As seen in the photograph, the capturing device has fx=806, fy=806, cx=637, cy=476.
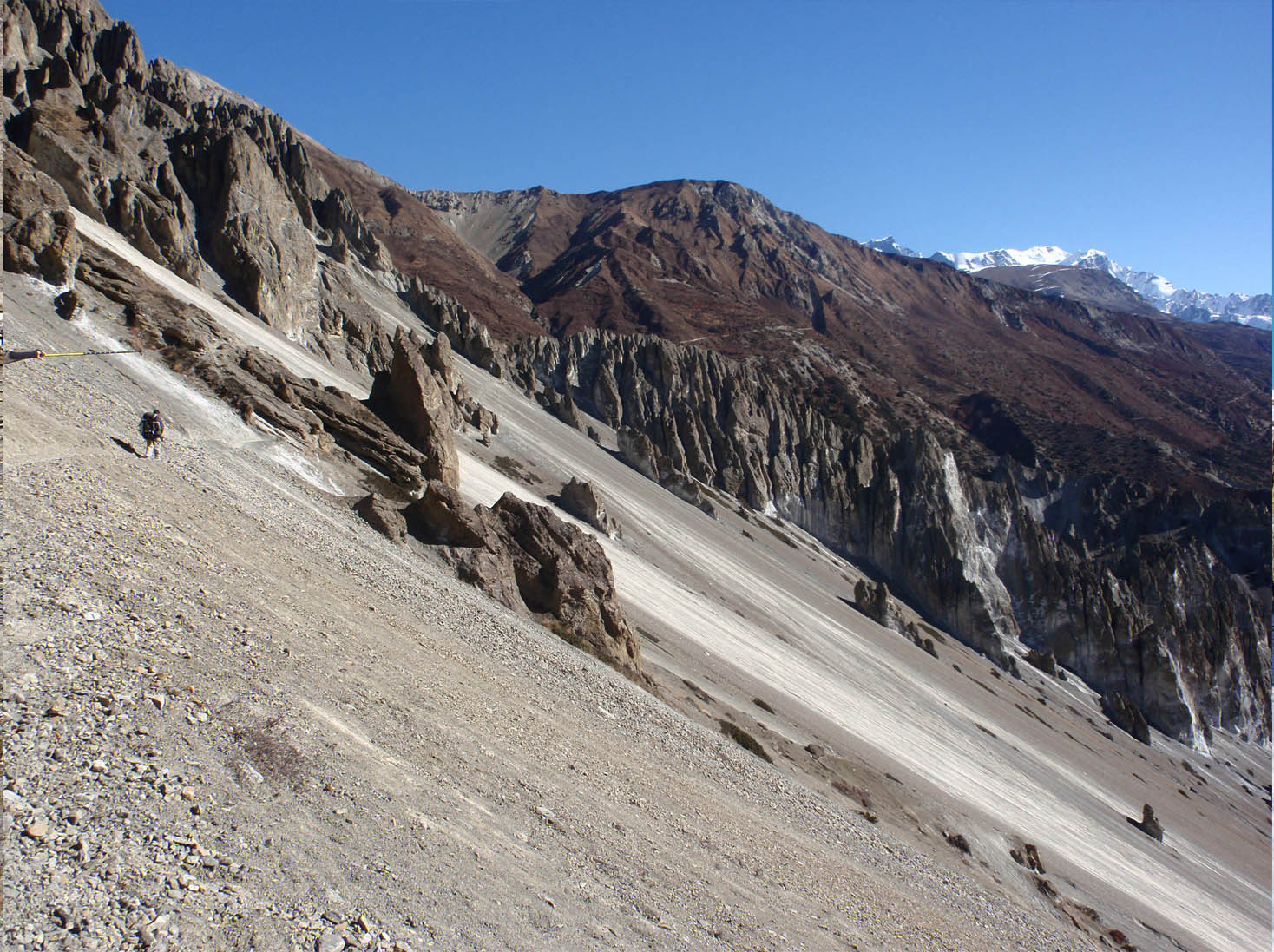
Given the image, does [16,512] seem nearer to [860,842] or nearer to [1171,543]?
[860,842]

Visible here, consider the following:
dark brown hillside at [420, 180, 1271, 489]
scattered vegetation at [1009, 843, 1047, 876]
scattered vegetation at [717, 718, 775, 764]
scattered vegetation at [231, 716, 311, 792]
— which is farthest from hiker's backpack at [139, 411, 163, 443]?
dark brown hillside at [420, 180, 1271, 489]

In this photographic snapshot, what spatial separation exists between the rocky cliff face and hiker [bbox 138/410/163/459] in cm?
5098

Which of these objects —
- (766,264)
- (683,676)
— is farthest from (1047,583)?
(766,264)

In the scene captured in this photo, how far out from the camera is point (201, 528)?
14289 millimetres

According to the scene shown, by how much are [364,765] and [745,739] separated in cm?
1190

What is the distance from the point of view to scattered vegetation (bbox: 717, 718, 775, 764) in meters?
19.5

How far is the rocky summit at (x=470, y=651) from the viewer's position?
8391mm

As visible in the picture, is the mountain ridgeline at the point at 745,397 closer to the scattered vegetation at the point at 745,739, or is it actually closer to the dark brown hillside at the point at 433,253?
the dark brown hillside at the point at 433,253

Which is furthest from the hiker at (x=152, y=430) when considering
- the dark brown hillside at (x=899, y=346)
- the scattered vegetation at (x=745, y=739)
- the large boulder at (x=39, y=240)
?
the dark brown hillside at (x=899, y=346)

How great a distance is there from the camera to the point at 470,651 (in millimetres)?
16094

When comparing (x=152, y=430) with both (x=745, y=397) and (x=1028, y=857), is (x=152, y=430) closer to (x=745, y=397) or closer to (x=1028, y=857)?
(x=1028, y=857)

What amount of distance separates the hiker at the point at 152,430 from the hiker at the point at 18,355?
3.25 meters

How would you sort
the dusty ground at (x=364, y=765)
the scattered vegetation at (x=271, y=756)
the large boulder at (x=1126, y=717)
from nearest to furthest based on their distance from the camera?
1. the dusty ground at (x=364, y=765)
2. the scattered vegetation at (x=271, y=756)
3. the large boulder at (x=1126, y=717)

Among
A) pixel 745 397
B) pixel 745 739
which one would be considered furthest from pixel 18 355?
pixel 745 397
